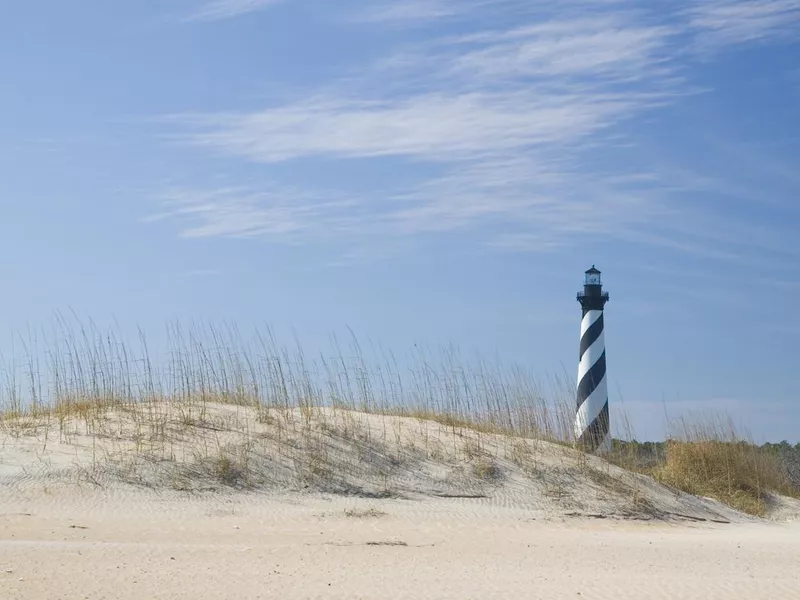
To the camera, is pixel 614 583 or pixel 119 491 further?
pixel 119 491

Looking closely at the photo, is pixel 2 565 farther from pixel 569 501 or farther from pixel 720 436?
pixel 720 436

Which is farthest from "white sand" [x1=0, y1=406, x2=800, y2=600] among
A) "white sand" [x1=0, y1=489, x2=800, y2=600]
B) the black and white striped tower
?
the black and white striped tower

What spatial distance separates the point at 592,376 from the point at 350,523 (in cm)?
634

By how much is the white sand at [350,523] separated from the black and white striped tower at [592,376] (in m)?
1.48

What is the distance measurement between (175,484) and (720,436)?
8.62 meters

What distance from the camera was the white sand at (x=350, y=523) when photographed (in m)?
6.93

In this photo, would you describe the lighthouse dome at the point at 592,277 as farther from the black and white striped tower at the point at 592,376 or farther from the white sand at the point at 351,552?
the white sand at the point at 351,552

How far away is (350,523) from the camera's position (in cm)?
958

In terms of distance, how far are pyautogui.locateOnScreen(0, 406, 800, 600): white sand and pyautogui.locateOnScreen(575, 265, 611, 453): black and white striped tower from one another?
1480 millimetres

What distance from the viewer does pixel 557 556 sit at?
330 inches

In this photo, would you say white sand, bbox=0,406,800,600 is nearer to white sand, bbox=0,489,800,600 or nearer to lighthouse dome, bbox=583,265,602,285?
white sand, bbox=0,489,800,600

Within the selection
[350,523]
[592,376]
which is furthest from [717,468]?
[350,523]

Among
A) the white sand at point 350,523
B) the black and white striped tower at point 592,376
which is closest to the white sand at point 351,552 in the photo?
the white sand at point 350,523

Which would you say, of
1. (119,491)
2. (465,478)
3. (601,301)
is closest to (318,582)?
(119,491)
